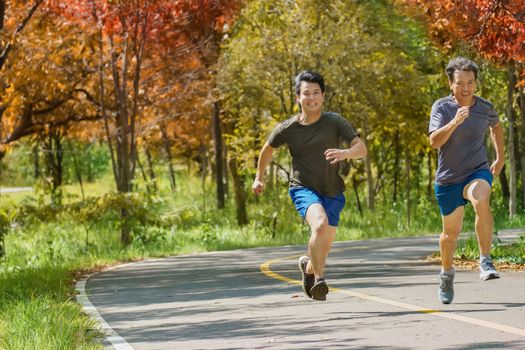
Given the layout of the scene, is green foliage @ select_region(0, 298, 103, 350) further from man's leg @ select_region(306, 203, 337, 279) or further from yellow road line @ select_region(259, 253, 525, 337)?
yellow road line @ select_region(259, 253, 525, 337)

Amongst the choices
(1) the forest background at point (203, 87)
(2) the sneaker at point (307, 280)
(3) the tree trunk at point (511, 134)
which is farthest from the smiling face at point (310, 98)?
(3) the tree trunk at point (511, 134)

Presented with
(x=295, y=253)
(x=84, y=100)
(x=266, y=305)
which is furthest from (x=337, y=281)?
(x=84, y=100)

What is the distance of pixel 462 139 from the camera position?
10.1 metres

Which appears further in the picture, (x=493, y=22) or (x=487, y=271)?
(x=493, y=22)

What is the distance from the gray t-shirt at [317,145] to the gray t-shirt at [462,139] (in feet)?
2.60

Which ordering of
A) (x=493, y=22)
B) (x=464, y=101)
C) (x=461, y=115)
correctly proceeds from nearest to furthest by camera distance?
(x=461, y=115) → (x=464, y=101) → (x=493, y=22)

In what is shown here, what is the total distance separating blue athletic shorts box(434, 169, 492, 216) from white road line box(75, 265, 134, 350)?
3.10 meters

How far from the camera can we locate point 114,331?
9773mm

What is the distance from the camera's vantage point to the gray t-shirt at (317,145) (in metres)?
10.4

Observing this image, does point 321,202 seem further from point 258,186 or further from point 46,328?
point 46,328

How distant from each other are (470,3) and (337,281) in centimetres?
411

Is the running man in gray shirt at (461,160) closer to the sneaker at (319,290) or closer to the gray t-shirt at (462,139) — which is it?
the gray t-shirt at (462,139)

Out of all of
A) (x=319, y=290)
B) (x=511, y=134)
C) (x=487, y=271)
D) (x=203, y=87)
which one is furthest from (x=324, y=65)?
(x=319, y=290)

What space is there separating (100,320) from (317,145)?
→ 2.54 meters
